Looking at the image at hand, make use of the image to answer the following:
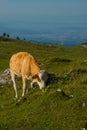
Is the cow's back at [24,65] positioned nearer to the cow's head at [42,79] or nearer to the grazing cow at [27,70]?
the grazing cow at [27,70]

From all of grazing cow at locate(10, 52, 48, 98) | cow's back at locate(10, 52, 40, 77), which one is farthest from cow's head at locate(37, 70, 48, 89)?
cow's back at locate(10, 52, 40, 77)

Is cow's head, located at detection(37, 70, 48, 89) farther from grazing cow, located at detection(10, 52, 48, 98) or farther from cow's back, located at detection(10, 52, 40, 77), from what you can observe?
cow's back, located at detection(10, 52, 40, 77)

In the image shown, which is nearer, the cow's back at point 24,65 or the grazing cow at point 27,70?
the grazing cow at point 27,70

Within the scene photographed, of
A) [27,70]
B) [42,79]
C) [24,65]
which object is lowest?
[42,79]

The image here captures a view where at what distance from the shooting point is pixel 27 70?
77.6 feet

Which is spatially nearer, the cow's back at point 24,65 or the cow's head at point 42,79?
the cow's head at point 42,79

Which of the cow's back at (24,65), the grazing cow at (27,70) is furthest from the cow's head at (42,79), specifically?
the cow's back at (24,65)

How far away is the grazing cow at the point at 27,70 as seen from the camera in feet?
70.6

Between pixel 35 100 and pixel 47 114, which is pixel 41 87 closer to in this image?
pixel 35 100

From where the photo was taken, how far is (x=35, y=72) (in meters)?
22.7

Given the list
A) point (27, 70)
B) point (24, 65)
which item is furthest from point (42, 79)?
point (24, 65)

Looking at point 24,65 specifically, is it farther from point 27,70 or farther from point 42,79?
point 42,79

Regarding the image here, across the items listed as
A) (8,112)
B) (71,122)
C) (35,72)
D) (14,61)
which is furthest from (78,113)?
(14,61)

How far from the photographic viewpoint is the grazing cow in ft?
70.6
